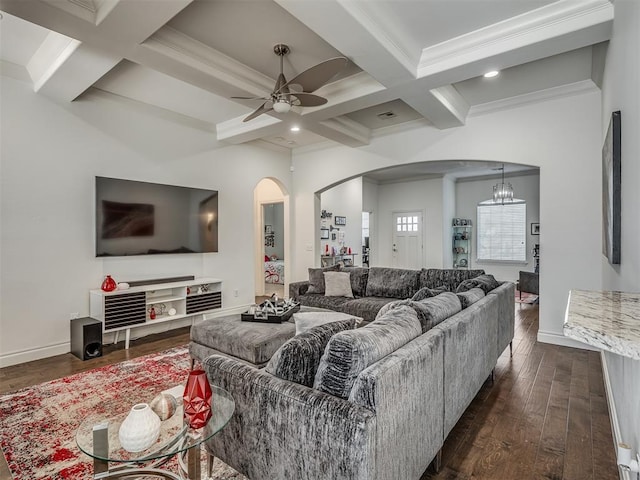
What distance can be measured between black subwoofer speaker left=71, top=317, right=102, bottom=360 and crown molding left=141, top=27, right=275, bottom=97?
2.91 metres

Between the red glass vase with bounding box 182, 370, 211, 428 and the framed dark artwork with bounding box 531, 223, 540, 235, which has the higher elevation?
the framed dark artwork with bounding box 531, 223, 540, 235

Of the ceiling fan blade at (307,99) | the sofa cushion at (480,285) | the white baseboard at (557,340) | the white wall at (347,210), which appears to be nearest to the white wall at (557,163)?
the white baseboard at (557,340)

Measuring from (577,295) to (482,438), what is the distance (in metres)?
1.45

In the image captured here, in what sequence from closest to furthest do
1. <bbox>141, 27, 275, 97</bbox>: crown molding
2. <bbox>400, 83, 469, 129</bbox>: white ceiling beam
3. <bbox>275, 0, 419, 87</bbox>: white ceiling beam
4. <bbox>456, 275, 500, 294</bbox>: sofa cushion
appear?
<bbox>275, 0, 419, 87</bbox>: white ceiling beam
<bbox>141, 27, 275, 97</bbox>: crown molding
<bbox>456, 275, 500, 294</bbox>: sofa cushion
<bbox>400, 83, 469, 129</bbox>: white ceiling beam

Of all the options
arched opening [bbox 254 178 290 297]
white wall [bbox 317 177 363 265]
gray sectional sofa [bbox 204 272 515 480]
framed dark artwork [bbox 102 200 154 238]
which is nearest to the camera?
gray sectional sofa [bbox 204 272 515 480]

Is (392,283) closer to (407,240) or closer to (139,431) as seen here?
(139,431)

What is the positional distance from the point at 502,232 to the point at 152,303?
857 cm

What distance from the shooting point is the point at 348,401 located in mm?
1435

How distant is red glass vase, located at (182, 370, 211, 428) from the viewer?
5.12ft

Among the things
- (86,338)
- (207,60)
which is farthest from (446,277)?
(86,338)

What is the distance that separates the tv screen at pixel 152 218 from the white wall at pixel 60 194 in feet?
0.46

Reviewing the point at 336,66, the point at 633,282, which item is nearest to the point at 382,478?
the point at 633,282

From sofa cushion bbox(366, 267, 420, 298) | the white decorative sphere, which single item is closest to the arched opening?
sofa cushion bbox(366, 267, 420, 298)

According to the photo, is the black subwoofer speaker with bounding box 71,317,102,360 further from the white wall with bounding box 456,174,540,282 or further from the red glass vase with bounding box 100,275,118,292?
the white wall with bounding box 456,174,540,282
